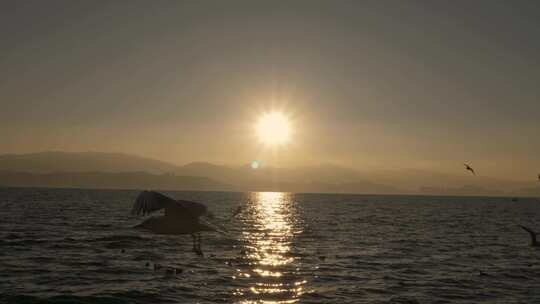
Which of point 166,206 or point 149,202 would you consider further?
point 166,206

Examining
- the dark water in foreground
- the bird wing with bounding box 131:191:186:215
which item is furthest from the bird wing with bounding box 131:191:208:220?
the dark water in foreground

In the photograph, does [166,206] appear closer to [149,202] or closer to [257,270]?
[149,202]

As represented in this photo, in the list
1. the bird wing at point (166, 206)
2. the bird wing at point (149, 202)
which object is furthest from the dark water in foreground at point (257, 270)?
the bird wing at point (149, 202)

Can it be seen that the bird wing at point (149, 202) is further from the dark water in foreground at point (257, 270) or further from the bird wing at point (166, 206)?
the dark water in foreground at point (257, 270)

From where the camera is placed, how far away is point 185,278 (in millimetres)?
22469

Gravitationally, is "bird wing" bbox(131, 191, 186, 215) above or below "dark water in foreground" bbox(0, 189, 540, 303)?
above

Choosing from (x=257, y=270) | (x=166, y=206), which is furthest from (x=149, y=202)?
(x=257, y=270)

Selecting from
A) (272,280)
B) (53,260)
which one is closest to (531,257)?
(272,280)

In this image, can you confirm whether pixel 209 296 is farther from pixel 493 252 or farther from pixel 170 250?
pixel 493 252

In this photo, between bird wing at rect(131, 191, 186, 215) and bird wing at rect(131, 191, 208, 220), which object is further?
bird wing at rect(131, 191, 208, 220)

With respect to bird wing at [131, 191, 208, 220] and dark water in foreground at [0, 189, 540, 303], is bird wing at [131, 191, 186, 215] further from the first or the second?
dark water in foreground at [0, 189, 540, 303]

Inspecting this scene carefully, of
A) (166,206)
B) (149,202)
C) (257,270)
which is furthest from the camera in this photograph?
(257,270)

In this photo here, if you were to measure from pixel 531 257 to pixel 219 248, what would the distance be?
19531mm

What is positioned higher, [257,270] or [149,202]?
[149,202]
